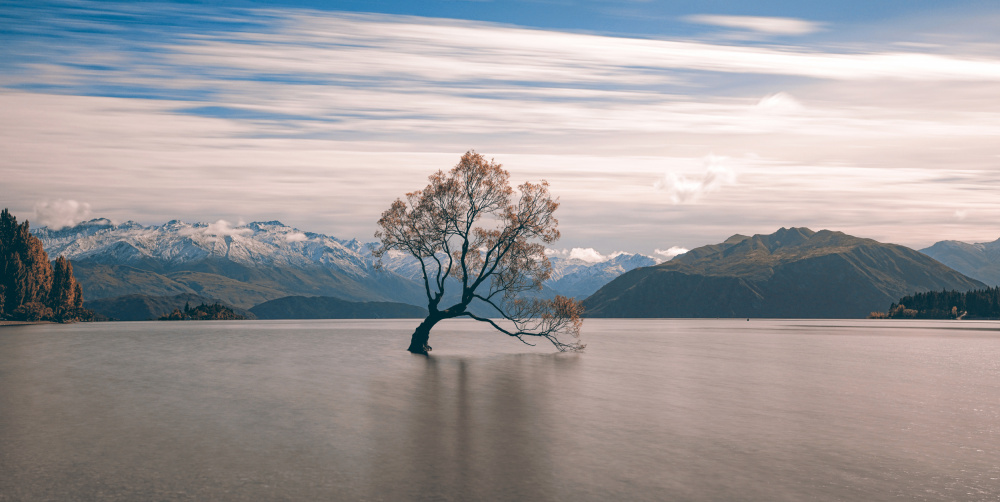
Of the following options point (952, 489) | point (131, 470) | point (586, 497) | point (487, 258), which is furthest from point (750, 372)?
point (131, 470)

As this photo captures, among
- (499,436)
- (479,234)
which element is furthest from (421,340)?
(499,436)

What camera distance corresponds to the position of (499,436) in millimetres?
26891

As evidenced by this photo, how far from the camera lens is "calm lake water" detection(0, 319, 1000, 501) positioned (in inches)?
755

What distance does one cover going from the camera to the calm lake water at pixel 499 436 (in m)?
19.2

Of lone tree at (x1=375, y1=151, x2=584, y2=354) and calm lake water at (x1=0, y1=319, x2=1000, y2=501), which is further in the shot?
lone tree at (x1=375, y1=151, x2=584, y2=354)

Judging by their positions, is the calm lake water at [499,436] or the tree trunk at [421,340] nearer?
the calm lake water at [499,436]

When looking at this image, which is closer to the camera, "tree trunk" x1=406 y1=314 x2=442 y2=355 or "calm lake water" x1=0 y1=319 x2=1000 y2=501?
"calm lake water" x1=0 y1=319 x2=1000 y2=501

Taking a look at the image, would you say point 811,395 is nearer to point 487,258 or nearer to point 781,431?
point 781,431

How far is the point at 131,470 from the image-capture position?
20.6 metres

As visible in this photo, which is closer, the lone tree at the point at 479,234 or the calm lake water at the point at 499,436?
the calm lake water at the point at 499,436

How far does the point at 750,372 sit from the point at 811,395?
51.3 feet

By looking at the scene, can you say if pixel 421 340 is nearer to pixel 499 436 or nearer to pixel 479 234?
pixel 479 234

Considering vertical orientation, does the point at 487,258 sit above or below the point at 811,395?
above

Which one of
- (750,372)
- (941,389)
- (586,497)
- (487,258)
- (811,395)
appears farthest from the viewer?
(487,258)
